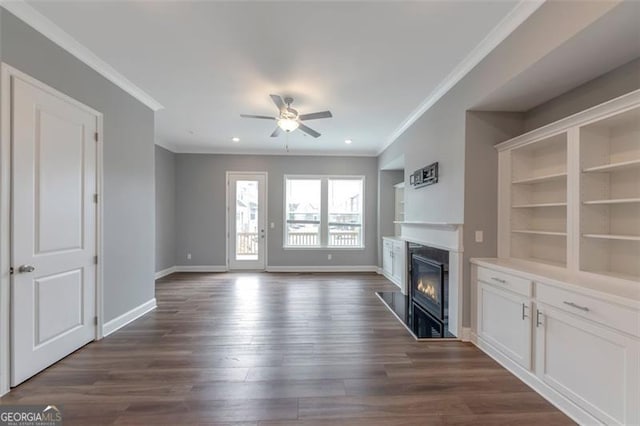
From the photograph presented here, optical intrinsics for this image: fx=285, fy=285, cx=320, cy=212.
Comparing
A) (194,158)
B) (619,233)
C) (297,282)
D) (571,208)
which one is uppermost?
(194,158)

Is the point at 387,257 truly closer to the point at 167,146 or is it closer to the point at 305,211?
the point at 305,211

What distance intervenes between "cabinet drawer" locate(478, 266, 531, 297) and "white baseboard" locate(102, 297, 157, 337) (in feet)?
13.5

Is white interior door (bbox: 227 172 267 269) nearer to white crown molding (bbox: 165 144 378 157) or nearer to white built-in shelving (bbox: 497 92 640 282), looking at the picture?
white crown molding (bbox: 165 144 378 157)

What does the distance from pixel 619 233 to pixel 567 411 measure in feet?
4.50

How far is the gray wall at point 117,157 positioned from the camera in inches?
92.7

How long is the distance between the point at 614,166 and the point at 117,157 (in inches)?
Answer: 185

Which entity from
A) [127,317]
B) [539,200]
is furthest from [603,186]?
[127,317]

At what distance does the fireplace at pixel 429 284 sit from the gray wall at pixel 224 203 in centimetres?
274

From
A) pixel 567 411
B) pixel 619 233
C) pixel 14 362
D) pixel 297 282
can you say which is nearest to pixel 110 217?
pixel 14 362

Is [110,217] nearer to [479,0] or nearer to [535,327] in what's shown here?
[479,0]

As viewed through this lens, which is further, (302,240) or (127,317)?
(302,240)

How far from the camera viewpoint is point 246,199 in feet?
23.5

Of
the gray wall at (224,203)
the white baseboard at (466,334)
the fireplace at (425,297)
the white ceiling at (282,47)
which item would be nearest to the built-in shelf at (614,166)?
the white ceiling at (282,47)

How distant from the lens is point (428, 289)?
397 cm
